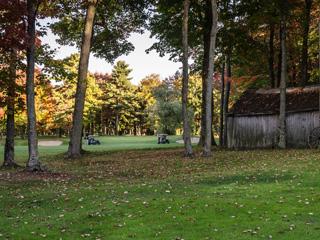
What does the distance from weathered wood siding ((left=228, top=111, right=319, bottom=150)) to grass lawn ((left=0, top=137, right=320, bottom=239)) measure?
8.32 meters

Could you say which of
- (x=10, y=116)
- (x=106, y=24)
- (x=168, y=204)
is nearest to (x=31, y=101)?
(x=10, y=116)

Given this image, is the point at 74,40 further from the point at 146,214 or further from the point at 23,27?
the point at 146,214

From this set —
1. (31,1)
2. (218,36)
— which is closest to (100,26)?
(218,36)

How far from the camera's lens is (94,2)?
20.1 metres

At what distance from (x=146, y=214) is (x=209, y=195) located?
7.25 feet

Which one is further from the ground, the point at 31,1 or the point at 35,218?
the point at 31,1

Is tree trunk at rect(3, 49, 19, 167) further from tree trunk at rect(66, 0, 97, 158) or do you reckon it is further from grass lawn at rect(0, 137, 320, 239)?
tree trunk at rect(66, 0, 97, 158)

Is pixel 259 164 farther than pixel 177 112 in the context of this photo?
No

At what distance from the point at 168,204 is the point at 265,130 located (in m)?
16.0

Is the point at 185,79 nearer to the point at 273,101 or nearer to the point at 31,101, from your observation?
the point at 31,101

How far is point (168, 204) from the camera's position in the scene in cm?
776

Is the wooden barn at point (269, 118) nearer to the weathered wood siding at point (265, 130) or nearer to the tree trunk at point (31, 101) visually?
the weathered wood siding at point (265, 130)

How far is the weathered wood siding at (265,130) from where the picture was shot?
798 inches

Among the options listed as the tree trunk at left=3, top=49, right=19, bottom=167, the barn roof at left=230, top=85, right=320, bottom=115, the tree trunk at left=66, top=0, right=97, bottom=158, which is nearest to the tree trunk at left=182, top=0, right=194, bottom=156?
the tree trunk at left=66, top=0, right=97, bottom=158
